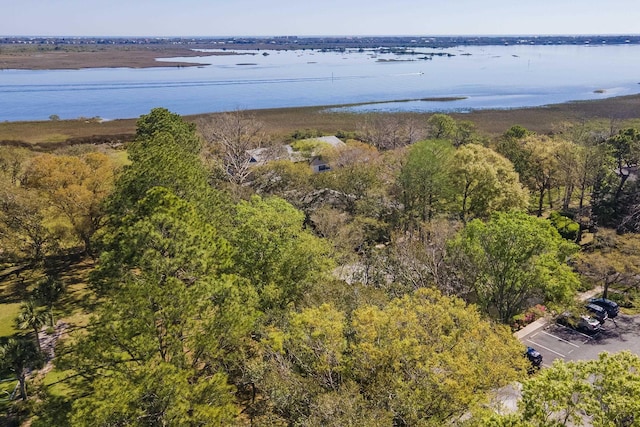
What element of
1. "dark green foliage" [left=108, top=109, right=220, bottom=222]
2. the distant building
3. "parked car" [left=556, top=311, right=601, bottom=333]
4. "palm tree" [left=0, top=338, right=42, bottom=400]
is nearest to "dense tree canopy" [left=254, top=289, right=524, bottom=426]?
"palm tree" [left=0, top=338, right=42, bottom=400]

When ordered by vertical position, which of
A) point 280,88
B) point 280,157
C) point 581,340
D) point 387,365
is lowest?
point 581,340

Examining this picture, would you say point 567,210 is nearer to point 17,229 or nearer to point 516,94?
point 17,229

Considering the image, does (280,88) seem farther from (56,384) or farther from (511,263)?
(56,384)

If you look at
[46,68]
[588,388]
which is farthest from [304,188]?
[46,68]

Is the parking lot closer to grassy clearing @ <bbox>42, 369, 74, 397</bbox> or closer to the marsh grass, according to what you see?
grassy clearing @ <bbox>42, 369, 74, 397</bbox>

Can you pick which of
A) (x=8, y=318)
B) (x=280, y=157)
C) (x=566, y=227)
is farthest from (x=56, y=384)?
(x=280, y=157)

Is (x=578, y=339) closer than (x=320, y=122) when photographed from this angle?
Yes
